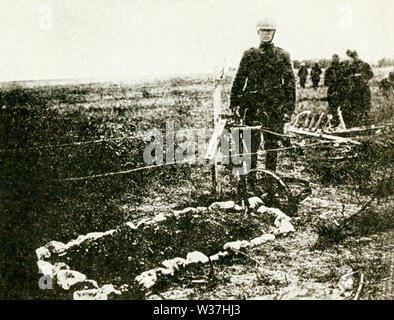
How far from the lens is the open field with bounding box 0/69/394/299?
11.3 feet

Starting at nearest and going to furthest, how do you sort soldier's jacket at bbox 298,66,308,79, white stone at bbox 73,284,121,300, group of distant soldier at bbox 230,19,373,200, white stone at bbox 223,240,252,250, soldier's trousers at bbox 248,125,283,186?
white stone at bbox 73,284,121,300 → white stone at bbox 223,240,252,250 → group of distant soldier at bbox 230,19,373,200 → soldier's trousers at bbox 248,125,283,186 → soldier's jacket at bbox 298,66,308,79

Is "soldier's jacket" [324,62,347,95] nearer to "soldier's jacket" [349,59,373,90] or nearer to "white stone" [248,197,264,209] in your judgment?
"soldier's jacket" [349,59,373,90]

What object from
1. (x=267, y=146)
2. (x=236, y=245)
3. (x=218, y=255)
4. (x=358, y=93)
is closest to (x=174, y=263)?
(x=218, y=255)

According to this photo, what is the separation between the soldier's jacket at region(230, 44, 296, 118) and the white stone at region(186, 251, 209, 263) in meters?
1.76

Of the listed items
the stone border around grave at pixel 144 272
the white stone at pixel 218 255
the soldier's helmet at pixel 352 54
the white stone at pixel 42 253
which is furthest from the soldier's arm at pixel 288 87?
the white stone at pixel 42 253

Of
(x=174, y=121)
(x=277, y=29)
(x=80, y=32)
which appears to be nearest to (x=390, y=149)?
(x=277, y=29)

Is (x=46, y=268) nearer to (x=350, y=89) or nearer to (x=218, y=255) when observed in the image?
(x=218, y=255)

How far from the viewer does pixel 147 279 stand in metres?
3.33

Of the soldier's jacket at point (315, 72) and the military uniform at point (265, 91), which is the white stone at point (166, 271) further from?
the soldier's jacket at point (315, 72)

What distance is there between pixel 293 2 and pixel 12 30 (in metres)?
3.00

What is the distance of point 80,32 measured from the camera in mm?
3859

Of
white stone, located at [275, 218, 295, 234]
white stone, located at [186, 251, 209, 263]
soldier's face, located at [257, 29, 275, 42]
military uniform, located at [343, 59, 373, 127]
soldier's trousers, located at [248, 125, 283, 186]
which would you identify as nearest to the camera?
white stone, located at [186, 251, 209, 263]

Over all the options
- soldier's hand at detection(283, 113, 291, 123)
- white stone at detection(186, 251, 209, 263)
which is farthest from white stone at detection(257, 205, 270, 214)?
soldier's hand at detection(283, 113, 291, 123)
